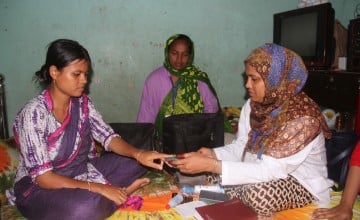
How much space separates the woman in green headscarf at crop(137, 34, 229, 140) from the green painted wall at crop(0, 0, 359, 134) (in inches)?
17.6

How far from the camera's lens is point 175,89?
11.9ft

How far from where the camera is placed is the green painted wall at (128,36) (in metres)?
3.59

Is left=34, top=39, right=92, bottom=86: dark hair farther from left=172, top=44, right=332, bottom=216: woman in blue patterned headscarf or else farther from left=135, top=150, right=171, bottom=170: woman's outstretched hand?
left=172, top=44, right=332, bottom=216: woman in blue patterned headscarf

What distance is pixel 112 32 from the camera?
3.82 meters

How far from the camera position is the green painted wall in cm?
359

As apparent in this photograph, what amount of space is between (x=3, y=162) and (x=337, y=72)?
10.6ft

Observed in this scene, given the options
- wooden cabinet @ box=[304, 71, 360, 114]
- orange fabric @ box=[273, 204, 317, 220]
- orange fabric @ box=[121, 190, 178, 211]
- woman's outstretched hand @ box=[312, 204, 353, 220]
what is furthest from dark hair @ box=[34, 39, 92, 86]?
wooden cabinet @ box=[304, 71, 360, 114]

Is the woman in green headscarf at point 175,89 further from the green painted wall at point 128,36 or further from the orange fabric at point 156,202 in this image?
the orange fabric at point 156,202

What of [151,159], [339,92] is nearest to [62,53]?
[151,159]

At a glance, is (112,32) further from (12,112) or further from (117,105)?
(12,112)

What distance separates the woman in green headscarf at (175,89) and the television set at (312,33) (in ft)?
3.90

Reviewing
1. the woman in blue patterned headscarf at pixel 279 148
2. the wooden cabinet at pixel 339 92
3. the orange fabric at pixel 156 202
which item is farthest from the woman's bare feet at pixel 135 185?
the wooden cabinet at pixel 339 92

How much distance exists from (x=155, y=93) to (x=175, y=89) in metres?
0.24

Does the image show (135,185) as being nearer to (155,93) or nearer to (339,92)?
(155,93)
